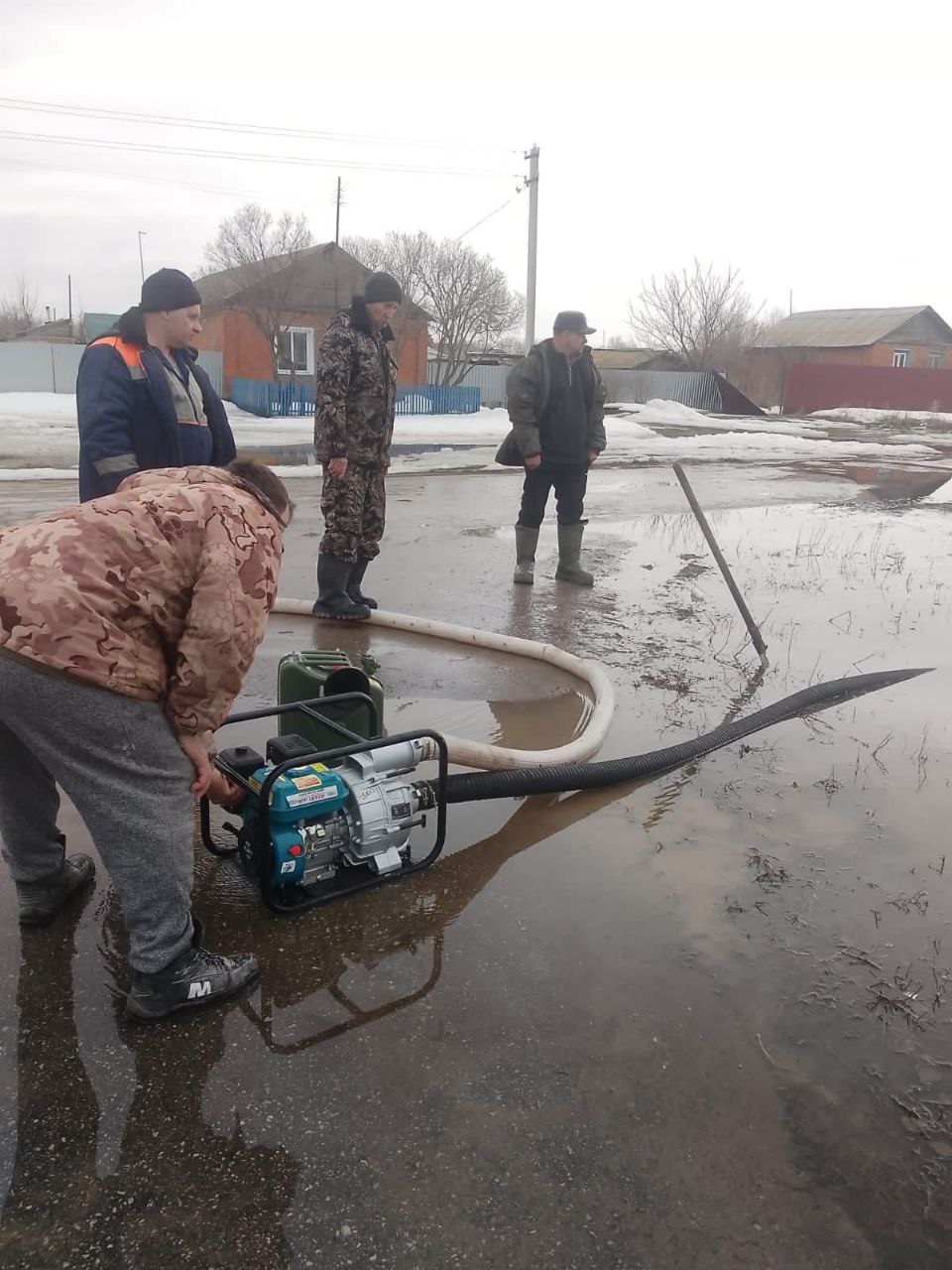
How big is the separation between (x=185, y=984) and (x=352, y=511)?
362 cm

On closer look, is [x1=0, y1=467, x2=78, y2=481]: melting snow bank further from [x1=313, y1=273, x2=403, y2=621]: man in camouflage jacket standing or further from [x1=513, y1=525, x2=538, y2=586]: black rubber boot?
[x1=313, y1=273, x2=403, y2=621]: man in camouflage jacket standing

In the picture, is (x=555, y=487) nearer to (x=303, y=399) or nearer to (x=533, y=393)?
(x=533, y=393)

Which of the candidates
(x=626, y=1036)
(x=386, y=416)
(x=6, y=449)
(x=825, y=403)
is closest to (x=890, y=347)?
(x=825, y=403)

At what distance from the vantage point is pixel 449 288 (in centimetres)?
3516

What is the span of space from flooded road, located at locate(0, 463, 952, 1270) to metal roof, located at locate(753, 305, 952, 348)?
5112 centimetres

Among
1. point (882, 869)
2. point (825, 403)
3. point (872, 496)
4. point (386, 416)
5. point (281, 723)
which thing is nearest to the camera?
point (882, 869)

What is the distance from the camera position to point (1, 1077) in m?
2.26

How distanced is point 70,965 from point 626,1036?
1.57 m

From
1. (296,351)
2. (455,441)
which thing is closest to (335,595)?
(455,441)

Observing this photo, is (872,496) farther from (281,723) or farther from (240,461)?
(240,461)

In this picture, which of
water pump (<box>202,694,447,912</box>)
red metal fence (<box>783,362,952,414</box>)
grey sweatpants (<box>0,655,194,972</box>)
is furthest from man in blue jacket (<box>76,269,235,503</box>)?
red metal fence (<box>783,362,952,414</box>)

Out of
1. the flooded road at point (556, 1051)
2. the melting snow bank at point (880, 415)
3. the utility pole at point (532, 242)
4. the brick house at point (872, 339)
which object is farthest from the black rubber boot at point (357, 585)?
the brick house at point (872, 339)

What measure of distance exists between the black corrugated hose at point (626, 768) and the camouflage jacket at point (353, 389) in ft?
8.75

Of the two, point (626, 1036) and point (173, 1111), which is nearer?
point (173, 1111)
